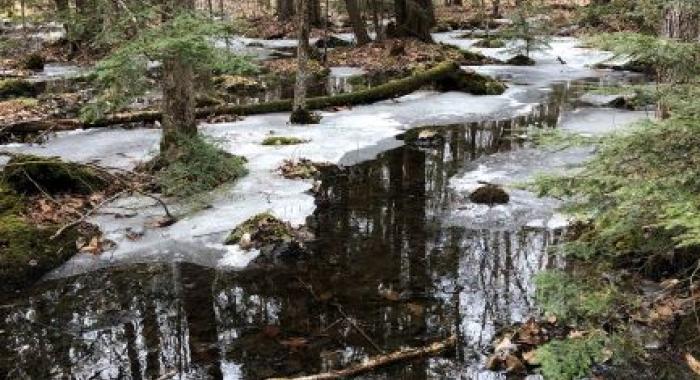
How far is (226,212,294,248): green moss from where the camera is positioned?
7.96 metres

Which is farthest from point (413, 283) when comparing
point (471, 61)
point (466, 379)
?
point (471, 61)

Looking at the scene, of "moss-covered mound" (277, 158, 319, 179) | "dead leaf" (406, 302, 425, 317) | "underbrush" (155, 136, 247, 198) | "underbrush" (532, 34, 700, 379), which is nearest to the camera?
"underbrush" (532, 34, 700, 379)

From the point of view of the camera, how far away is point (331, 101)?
16.4 meters

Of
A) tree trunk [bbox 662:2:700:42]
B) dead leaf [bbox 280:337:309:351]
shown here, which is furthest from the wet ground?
tree trunk [bbox 662:2:700:42]

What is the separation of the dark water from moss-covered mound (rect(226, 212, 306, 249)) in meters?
0.32

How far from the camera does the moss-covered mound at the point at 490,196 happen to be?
9469 millimetres

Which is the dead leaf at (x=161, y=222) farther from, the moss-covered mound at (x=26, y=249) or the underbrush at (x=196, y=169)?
the moss-covered mound at (x=26, y=249)

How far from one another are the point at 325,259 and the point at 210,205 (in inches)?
99.4

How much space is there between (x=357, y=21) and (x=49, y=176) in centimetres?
1850

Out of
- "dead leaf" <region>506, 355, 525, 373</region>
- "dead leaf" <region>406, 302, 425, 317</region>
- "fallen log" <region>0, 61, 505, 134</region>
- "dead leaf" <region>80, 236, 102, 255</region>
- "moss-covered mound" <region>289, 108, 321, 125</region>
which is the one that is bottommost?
"dead leaf" <region>506, 355, 525, 373</region>

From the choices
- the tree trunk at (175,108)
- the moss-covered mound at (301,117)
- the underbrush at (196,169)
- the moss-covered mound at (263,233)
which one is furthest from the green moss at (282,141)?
the moss-covered mound at (263,233)

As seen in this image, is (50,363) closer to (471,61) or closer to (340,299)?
(340,299)

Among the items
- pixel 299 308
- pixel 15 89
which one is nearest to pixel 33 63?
pixel 15 89

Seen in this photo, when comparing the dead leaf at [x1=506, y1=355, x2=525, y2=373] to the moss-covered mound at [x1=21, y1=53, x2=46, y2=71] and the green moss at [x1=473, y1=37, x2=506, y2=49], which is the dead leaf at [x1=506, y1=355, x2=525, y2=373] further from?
the moss-covered mound at [x1=21, y1=53, x2=46, y2=71]
